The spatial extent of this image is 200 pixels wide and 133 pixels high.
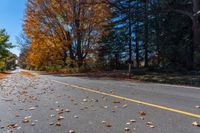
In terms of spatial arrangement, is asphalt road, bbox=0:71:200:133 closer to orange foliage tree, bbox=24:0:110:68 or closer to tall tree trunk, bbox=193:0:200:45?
tall tree trunk, bbox=193:0:200:45

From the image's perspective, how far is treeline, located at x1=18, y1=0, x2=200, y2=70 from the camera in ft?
89.6

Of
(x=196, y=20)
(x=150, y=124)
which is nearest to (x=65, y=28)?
(x=196, y=20)

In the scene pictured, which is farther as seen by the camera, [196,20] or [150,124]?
[196,20]

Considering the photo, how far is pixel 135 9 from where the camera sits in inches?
1083

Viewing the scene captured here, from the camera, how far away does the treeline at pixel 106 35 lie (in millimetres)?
27312

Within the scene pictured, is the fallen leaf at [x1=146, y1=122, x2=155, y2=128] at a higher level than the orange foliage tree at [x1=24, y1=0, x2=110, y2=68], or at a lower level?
lower

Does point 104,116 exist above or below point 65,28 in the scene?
below

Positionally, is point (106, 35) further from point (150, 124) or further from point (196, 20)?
point (150, 124)

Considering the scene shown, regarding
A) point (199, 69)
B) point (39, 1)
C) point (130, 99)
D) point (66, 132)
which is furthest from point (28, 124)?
point (39, 1)

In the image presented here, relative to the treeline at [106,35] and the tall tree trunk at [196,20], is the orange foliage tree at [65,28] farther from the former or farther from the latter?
the tall tree trunk at [196,20]

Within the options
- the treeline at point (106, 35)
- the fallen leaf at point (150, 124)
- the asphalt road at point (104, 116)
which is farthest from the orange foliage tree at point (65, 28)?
the fallen leaf at point (150, 124)

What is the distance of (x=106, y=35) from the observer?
3684cm

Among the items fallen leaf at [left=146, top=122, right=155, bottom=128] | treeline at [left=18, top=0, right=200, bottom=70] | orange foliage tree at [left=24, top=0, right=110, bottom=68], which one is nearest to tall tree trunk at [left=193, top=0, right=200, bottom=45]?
treeline at [left=18, top=0, right=200, bottom=70]

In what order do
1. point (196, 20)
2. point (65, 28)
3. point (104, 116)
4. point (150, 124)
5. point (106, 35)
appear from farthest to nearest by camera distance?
1. point (106, 35)
2. point (65, 28)
3. point (196, 20)
4. point (104, 116)
5. point (150, 124)
